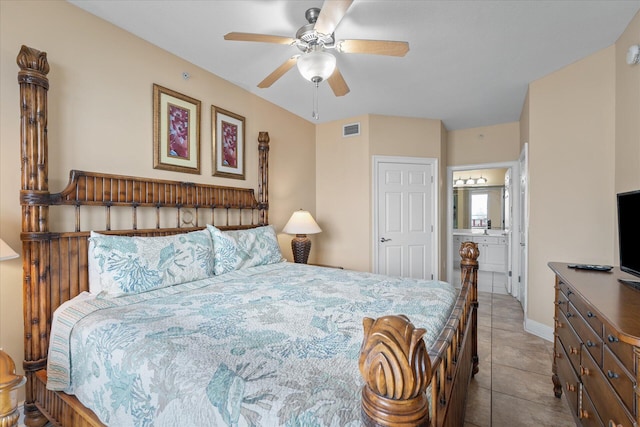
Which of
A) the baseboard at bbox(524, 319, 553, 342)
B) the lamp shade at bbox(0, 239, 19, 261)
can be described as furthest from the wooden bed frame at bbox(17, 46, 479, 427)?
the baseboard at bbox(524, 319, 553, 342)

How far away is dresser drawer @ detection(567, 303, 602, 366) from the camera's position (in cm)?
129

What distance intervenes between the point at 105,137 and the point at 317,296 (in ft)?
6.42

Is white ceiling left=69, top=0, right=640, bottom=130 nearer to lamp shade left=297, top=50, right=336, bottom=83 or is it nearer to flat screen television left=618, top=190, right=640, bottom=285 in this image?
lamp shade left=297, top=50, right=336, bottom=83

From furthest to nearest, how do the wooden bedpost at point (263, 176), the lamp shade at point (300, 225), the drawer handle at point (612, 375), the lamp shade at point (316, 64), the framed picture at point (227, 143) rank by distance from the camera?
the lamp shade at point (300, 225), the wooden bedpost at point (263, 176), the framed picture at point (227, 143), the lamp shade at point (316, 64), the drawer handle at point (612, 375)

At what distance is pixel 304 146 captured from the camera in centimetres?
437

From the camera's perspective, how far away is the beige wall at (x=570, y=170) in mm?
2650

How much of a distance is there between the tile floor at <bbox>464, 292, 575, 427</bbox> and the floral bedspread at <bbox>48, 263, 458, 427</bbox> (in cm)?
85

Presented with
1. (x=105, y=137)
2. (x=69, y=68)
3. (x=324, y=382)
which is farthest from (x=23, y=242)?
(x=324, y=382)

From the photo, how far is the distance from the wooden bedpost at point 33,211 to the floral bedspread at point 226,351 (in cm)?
20

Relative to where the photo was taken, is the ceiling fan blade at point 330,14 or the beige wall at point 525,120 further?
the beige wall at point 525,120

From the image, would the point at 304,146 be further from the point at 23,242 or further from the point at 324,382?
the point at 324,382

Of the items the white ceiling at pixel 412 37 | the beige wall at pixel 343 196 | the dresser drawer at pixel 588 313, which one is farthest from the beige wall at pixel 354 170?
the dresser drawer at pixel 588 313

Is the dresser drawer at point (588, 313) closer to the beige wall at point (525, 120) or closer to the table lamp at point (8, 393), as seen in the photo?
the table lamp at point (8, 393)

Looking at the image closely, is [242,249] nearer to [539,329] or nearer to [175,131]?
[175,131]
